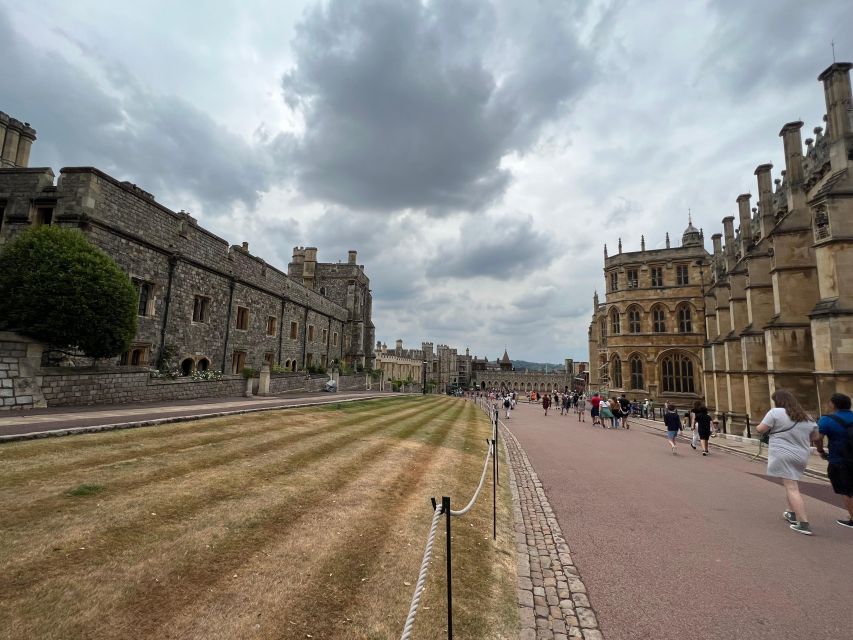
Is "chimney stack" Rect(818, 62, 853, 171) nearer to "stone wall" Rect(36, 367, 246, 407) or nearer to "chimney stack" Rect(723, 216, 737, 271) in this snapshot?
"chimney stack" Rect(723, 216, 737, 271)

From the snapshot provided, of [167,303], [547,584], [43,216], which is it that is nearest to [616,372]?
[167,303]

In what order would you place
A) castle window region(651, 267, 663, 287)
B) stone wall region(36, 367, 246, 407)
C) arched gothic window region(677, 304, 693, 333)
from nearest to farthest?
stone wall region(36, 367, 246, 407)
arched gothic window region(677, 304, 693, 333)
castle window region(651, 267, 663, 287)

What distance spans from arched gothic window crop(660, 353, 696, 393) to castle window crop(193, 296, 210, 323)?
120 ft

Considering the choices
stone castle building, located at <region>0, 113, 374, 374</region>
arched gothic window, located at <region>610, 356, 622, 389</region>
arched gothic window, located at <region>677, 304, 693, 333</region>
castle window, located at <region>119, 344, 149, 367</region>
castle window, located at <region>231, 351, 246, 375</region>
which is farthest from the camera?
arched gothic window, located at <region>610, 356, 622, 389</region>

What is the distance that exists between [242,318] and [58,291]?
540 inches

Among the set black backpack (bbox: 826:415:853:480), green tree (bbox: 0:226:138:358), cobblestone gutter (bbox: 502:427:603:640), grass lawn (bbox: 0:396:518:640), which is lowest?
cobblestone gutter (bbox: 502:427:603:640)

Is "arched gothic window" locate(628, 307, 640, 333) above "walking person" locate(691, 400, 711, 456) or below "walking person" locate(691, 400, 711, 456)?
above

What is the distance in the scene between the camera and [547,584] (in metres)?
4.36

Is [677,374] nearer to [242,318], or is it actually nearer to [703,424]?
[703,424]

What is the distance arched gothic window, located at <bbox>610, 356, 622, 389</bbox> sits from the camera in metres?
36.8

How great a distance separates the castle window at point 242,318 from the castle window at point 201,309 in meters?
3.03

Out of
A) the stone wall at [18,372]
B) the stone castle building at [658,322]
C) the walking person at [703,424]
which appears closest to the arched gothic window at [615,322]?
the stone castle building at [658,322]

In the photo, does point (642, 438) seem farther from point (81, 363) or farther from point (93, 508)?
point (81, 363)

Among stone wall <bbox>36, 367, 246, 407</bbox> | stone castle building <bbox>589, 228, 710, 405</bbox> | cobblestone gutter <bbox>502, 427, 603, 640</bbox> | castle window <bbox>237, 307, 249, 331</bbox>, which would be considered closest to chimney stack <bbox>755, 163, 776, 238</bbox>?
stone castle building <bbox>589, 228, 710, 405</bbox>
